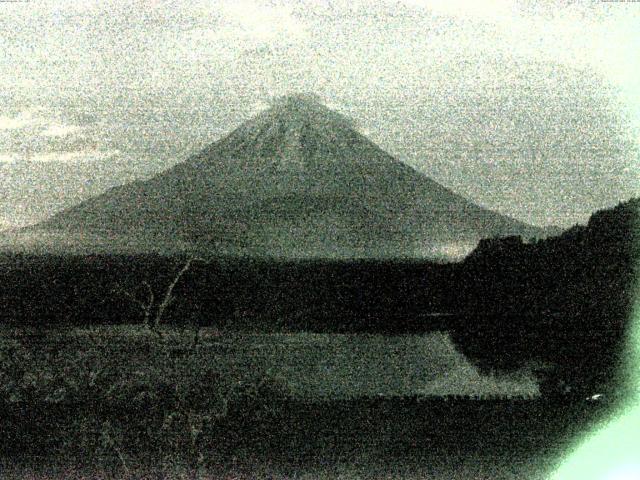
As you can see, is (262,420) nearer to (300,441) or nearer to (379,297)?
(300,441)

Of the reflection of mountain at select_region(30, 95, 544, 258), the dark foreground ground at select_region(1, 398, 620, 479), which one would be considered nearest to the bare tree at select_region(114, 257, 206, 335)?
the reflection of mountain at select_region(30, 95, 544, 258)

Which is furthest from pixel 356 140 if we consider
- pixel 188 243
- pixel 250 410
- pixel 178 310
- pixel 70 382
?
pixel 70 382

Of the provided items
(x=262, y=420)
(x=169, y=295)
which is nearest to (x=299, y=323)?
(x=262, y=420)

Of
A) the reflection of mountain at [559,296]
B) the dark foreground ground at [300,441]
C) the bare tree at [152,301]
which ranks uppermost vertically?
the reflection of mountain at [559,296]

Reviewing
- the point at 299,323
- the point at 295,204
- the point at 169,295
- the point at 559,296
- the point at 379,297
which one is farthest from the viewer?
the point at 295,204

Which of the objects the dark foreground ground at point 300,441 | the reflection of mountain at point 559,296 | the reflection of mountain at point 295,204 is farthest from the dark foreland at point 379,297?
the dark foreground ground at point 300,441

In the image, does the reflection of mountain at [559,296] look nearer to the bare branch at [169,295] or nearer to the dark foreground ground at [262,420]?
the dark foreground ground at [262,420]

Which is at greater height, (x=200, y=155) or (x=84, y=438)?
(x=200, y=155)

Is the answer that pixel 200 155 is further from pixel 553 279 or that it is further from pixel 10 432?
pixel 553 279
